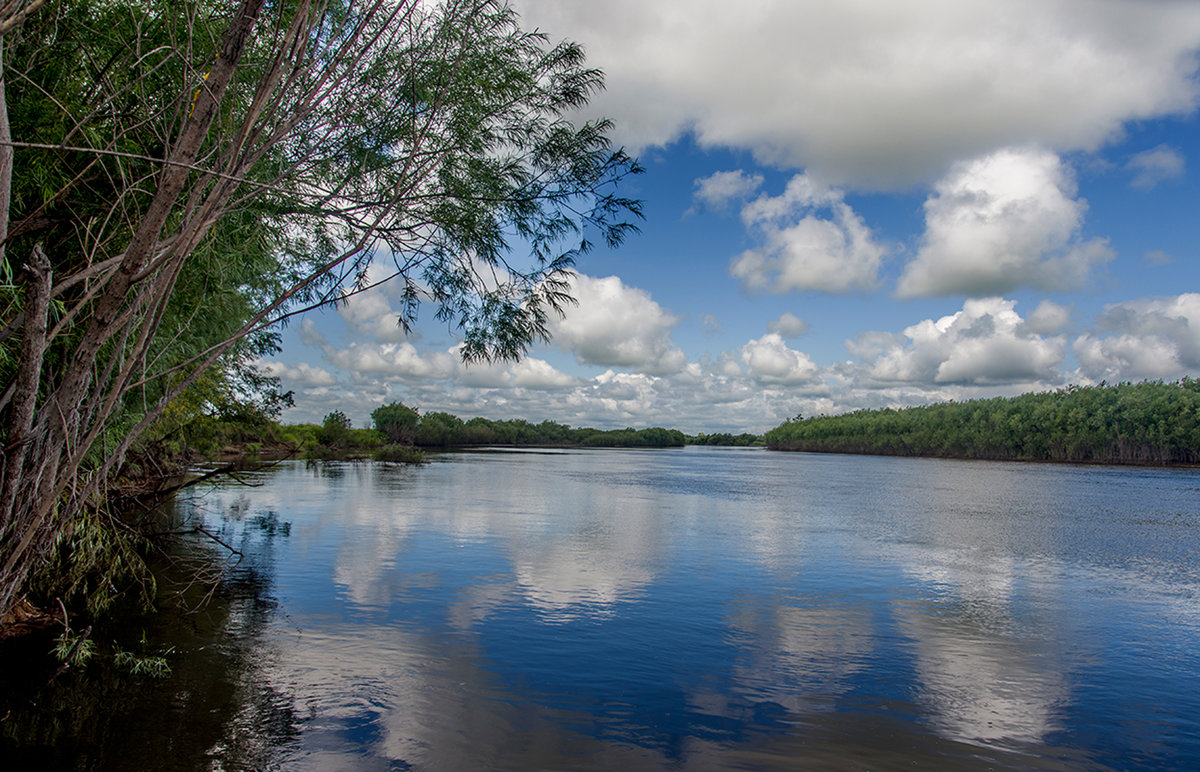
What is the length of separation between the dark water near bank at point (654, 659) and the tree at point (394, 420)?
60639mm

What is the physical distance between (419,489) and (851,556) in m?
19.9

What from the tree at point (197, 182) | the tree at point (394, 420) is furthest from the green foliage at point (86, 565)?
the tree at point (394, 420)

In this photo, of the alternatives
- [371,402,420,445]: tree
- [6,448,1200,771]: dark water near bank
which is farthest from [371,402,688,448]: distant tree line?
[6,448,1200,771]: dark water near bank

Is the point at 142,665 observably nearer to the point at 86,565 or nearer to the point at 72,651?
the point at 72,651

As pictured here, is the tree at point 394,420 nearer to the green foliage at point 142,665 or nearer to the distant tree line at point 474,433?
the distant tree line at point 474,433

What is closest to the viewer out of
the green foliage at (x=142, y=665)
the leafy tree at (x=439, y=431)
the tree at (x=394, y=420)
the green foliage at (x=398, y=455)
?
the green foliage at (x=142, y=665)

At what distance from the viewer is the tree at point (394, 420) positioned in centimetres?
7700

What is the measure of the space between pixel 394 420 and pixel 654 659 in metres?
77.8

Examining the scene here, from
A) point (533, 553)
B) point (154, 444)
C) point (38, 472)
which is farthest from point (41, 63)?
point (533, 553)

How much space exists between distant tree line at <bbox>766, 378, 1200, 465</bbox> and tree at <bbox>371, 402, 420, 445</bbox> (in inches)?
3186

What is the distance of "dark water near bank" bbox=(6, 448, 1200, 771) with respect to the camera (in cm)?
580

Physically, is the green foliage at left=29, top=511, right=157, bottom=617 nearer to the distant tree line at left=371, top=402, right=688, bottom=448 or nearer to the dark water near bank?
the dark water near bank

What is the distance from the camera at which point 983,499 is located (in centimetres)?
3138

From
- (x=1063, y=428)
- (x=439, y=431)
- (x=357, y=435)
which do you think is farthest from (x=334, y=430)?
(x=1063, y=428)
